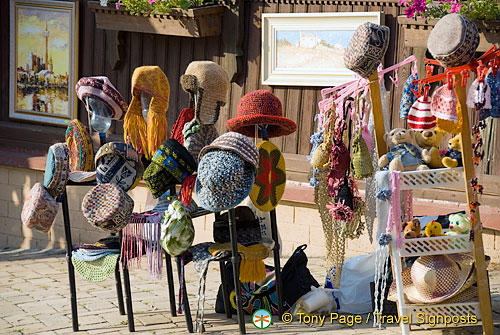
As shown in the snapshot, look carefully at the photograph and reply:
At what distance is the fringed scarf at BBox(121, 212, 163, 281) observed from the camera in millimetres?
5211

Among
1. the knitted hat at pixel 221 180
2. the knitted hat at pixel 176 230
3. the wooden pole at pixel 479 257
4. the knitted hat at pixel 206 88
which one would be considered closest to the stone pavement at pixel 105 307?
the wooden pole at pixel 479 257

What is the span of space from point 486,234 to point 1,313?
3.71 metres

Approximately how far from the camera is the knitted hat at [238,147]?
4855mm

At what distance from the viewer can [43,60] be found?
29.3ft

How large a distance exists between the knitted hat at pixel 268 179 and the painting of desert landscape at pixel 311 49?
2.16 meters

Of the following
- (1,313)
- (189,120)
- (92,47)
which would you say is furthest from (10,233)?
(189,120)

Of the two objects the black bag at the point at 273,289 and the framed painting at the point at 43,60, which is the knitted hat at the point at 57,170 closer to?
the black bag at the point at 273,289

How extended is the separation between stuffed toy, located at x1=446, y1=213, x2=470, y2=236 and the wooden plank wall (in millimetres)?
1714

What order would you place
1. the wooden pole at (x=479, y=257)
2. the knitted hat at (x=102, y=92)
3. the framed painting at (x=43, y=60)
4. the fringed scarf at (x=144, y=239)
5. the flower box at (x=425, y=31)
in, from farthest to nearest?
the framed painting at (x=43, y=60), the flower box at (x=425, y=31), the knitted hat at (x=102, y=92), the fringed scarf at (x=144, y=239), the wooden pole at (x=479, y=257)

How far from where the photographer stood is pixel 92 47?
8641mm

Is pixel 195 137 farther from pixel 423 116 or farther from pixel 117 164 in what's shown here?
pixel 423 116

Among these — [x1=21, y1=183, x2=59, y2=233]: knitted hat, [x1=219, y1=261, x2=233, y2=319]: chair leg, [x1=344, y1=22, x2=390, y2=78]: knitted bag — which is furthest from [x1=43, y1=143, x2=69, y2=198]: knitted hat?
[x1=344, y1=22, x2=390, y2=78]: knitted bag

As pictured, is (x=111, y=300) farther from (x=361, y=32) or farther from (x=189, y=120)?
(x=361, y=32)

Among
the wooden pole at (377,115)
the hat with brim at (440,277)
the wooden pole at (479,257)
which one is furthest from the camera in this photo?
the wooden pole at (377,115)
